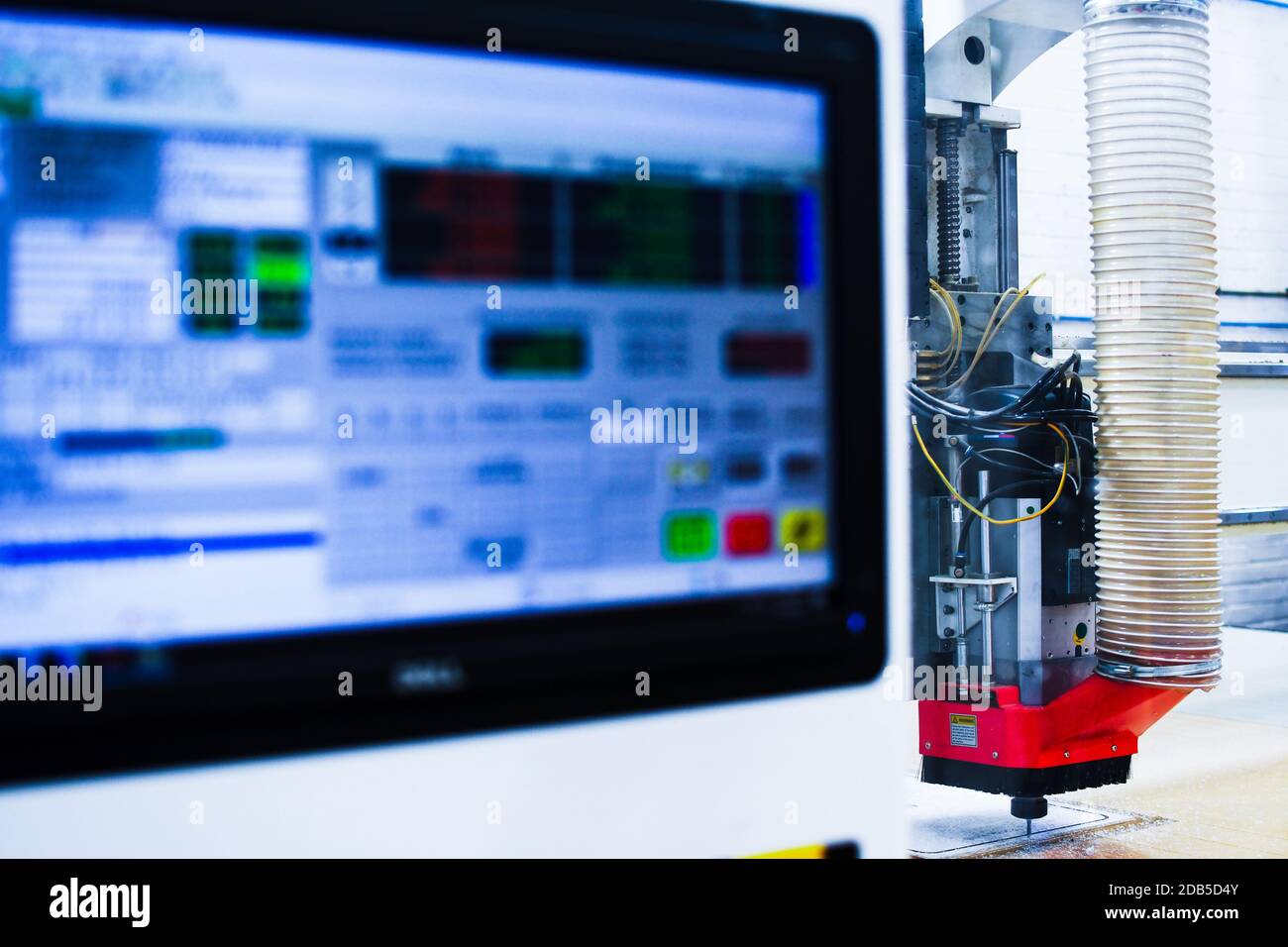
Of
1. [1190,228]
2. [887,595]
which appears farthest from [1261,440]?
[887,595]

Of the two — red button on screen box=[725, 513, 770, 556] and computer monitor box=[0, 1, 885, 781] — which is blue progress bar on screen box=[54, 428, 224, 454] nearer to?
computer monitor box=[0, 1, 885, 781]

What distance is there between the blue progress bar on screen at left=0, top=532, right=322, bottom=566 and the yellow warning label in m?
2.96

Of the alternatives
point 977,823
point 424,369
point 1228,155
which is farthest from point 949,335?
point 1228,155

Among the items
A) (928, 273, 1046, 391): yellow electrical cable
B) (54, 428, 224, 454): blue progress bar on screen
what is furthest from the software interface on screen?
(928, 273, 1046, 391): yellow electrical cable

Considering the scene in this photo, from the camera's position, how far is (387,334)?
0.64 metres

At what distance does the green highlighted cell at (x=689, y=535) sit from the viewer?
28.8 inches

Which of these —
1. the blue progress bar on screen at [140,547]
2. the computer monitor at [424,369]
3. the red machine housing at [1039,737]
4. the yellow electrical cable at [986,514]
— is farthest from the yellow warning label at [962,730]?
the blue progress bar on screen at [140,547]

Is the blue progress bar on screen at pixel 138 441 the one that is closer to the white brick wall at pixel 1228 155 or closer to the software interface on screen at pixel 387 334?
the software interface on screen at pixel 387 334

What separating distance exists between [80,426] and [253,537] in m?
0.09

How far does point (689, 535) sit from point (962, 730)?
9.31 ft

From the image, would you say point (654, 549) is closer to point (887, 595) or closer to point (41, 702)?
point (887, 595)

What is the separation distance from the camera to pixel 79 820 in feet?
2.02

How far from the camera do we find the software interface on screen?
58 centimetres

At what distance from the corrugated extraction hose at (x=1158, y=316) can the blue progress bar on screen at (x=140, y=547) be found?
2564 millimetres
